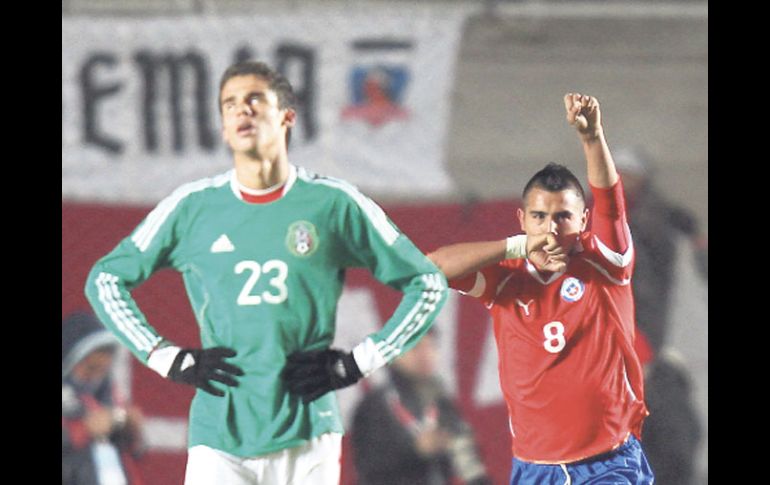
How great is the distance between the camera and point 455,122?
347 centimetres

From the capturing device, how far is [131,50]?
11.5 ft

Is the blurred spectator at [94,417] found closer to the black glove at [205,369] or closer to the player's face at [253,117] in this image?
the black glove at [205,369]

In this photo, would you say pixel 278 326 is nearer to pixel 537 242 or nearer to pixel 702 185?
pixel 537 242

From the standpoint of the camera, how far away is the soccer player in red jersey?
2871 mm

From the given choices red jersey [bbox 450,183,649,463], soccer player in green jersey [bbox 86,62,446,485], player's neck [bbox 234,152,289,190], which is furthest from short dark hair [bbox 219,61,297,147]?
red jersey [bbox 450,183,649,463]

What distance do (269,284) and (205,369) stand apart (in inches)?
9.8

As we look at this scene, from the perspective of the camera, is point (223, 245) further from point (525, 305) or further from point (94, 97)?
point (94, 97)

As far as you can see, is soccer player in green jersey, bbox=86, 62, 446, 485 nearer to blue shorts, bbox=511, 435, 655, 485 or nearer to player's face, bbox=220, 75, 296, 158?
player's face, bbox=220, 75, 296, 158

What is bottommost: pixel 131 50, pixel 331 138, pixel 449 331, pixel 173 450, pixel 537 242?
pixel 173 450

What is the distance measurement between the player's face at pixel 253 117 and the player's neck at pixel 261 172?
1 centimetres

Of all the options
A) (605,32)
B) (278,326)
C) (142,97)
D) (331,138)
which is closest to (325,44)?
(331,138)

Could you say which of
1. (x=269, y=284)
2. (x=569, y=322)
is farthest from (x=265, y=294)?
(x=569, y=322)

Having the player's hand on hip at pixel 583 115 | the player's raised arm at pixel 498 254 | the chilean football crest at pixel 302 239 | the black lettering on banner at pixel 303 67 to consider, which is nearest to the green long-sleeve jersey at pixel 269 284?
the chilean football crest at pixel 302 239

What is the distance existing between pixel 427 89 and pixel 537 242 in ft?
2.44
